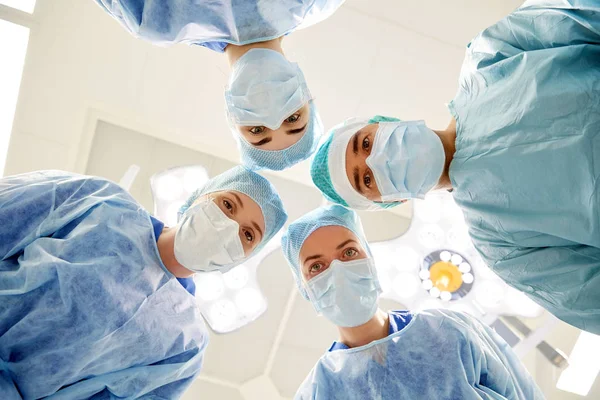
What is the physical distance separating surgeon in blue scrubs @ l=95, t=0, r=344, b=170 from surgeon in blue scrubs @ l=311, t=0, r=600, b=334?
0.67ft

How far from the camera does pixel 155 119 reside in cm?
245

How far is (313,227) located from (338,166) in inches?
10.1

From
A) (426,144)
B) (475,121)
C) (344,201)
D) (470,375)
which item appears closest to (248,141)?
(344,201)

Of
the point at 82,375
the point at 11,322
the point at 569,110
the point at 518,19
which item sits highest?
the point at 518,19

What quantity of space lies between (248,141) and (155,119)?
789 millimetres

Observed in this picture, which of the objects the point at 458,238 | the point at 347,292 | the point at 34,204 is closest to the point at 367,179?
the point at 347,292

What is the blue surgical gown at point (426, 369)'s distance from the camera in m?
1.67

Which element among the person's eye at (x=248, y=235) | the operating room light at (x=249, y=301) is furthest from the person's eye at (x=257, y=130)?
the operating room light at (x=249, y=301)

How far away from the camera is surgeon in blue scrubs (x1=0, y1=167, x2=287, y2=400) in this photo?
157 centimetres

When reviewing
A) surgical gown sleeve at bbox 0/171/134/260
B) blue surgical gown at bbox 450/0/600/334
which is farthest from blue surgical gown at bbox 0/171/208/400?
blue surgical gown at bbox 450/0/600/334

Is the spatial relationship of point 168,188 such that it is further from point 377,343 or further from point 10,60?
point 377,343

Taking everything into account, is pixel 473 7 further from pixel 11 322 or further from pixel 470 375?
pixel 11 322

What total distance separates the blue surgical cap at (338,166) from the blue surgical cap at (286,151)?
5 centimetres

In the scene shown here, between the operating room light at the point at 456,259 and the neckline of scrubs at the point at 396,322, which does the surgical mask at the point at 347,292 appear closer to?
→ the neckline of scrubs at the point at 396,322
